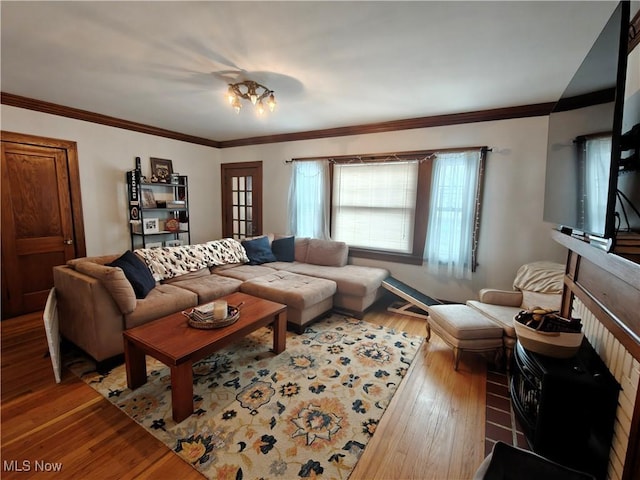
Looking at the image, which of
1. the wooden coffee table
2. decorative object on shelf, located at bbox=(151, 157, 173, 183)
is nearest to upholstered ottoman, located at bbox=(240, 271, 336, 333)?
the wooden coffee table

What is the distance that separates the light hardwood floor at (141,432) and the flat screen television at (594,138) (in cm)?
136

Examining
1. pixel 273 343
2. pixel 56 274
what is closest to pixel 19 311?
pixel 56 274

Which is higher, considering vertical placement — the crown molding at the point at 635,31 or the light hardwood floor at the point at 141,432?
the crown molding at the point at 635,31

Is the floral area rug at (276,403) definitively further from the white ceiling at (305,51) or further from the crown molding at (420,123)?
the crown molding at (420,123)

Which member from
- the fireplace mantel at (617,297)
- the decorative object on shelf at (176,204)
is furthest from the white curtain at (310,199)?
the fireplace mantel at (617,297)

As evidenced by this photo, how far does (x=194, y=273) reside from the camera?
352cm

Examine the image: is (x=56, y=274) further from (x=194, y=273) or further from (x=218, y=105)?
(x=218, y=105)

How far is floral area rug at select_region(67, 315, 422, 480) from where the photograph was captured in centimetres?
156

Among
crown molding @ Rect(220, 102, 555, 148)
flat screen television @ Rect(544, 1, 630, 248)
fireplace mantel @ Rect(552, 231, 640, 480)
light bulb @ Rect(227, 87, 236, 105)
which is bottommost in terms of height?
fireplace mantel @ Rect(552, 231, 640, 480)

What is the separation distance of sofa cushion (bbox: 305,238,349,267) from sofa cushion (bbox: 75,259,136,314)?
8.01 ft

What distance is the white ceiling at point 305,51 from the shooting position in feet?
5.35

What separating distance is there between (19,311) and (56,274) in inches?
58.2

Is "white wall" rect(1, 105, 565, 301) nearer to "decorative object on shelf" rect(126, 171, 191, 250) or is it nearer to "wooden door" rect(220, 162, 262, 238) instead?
"decorative object on shelf" rect(126, 171, 191, 250)

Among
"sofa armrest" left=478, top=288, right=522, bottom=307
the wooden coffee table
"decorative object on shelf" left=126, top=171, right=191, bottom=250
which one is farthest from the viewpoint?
"decorative object on shelf" left=126, top=171, right=191, bottom=250
